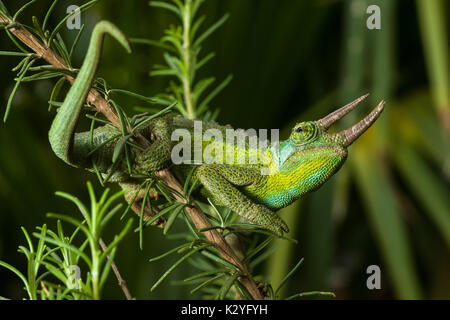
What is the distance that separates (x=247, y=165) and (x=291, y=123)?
1570 mm

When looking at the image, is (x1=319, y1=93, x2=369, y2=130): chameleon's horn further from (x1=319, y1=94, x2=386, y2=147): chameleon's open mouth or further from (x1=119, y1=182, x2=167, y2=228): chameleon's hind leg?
(x1=119, y1=182, x2=167, y2=228): chameleon's hind leg

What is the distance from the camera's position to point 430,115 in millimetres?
2141

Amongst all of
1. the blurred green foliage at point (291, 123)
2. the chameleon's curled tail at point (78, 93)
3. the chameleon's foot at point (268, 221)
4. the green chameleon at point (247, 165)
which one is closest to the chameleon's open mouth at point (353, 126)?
the green chameleon at point (247, 165)

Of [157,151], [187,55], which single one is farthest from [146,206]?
[187,55]

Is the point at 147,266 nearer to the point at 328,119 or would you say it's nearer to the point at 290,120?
the point at 290,120

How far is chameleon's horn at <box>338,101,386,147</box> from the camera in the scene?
0.76 m

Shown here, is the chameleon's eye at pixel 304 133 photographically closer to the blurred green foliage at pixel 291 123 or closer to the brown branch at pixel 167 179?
the brown branch at pixel 167 179

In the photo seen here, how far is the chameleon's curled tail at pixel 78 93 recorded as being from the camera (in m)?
0.49

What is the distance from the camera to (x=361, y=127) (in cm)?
81

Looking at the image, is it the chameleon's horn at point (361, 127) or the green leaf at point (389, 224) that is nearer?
the chameleon's horn at point (361, 127)

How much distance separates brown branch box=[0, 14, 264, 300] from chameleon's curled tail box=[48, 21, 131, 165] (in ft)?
0.11

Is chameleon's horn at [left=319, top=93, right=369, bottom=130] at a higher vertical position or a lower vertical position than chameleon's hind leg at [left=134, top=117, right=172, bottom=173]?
higher

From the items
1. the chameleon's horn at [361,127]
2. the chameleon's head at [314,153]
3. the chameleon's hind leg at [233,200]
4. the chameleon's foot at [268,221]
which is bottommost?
the chameleon's foot at [268,221]

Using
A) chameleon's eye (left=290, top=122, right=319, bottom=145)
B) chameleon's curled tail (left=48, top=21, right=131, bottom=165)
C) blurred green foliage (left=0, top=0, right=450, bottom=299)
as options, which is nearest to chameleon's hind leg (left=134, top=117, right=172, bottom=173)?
chameleon's curled tail (left=48, top=21, right=131, bottom=165)
